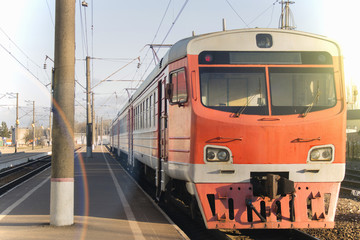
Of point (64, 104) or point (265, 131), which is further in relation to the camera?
point (64, 104)

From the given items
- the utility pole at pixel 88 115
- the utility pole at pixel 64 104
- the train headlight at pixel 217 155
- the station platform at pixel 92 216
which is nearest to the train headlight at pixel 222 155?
the train headlight at pixel 217 155

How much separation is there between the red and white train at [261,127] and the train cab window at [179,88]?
3 centimetres

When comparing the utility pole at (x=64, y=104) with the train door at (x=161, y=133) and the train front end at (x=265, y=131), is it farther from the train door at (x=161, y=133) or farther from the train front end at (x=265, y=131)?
the train front end at (x=265, y=131)

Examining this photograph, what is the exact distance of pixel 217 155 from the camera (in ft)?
22.7

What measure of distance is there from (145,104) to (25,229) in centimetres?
604

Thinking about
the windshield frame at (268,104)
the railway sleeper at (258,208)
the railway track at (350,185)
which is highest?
the windshield frame at (268,104)

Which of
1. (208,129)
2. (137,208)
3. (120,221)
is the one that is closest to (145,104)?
(137,208)

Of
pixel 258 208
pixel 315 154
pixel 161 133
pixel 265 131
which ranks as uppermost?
pixel 161 133

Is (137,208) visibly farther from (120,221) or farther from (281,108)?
(281,108)

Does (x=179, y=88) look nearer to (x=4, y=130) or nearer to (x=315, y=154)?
(x=315, y=154)

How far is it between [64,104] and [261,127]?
3.30 metres

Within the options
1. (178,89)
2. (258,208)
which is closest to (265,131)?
(258,208)

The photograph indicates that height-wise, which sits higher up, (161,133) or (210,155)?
(161,133)

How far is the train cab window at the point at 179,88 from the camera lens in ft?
24.0
